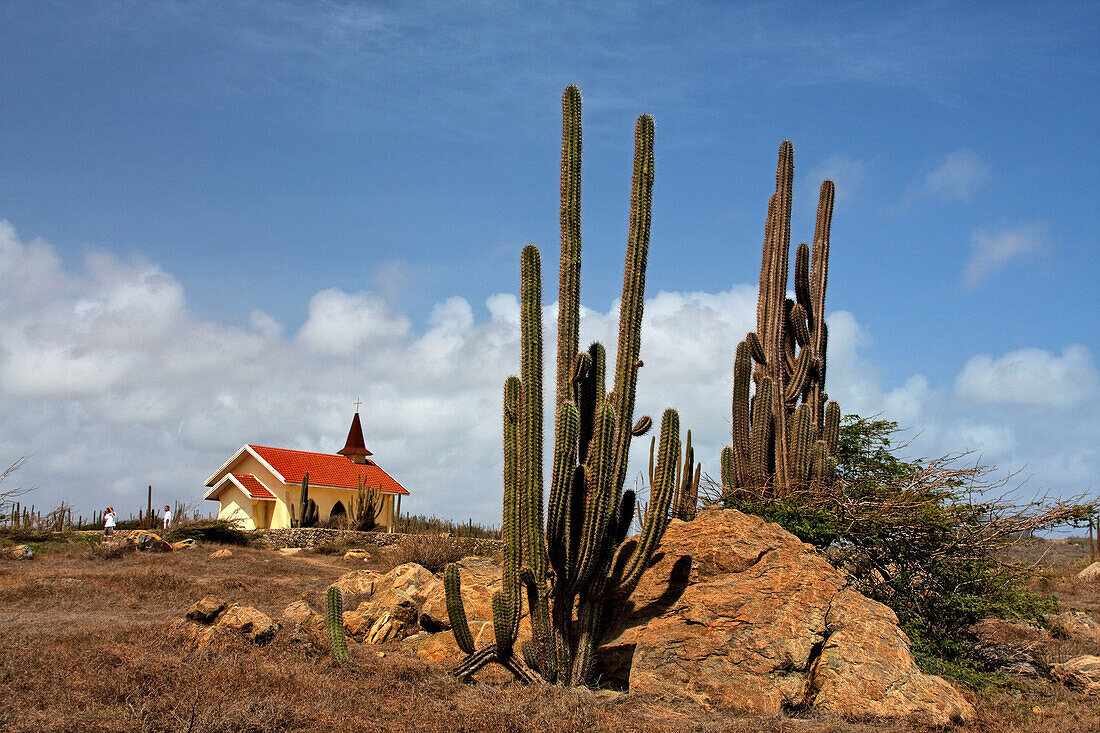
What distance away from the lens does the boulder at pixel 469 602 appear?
1142 cm

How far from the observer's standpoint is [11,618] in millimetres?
12562

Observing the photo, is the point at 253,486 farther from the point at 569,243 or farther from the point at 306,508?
the point at 569,243

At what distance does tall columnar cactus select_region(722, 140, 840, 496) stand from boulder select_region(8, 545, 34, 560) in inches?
694

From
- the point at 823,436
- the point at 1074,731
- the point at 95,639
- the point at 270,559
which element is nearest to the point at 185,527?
the point at 270,559

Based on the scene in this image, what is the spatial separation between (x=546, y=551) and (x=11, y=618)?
8.66 metres

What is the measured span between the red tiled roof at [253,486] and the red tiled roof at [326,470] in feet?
3.29

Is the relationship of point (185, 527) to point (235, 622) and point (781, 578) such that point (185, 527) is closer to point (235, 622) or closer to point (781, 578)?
point (235, 622)

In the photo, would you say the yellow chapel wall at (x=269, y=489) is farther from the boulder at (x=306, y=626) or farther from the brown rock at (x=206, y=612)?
the brown rock at (x=206, y=612)

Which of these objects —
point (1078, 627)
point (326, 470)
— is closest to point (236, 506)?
point (326, 470)

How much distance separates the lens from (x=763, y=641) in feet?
29.7

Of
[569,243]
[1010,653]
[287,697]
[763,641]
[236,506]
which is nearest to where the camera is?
[287,697]

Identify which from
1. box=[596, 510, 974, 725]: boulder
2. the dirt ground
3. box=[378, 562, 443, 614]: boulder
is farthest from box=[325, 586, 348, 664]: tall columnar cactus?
box=[596, 510, 974, 725]: boulder

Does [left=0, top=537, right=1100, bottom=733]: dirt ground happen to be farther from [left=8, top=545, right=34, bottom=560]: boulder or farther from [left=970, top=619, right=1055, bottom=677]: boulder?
[left=8, top=545, right=34, bottom=560]: boulder

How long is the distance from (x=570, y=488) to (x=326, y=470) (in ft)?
95.3
